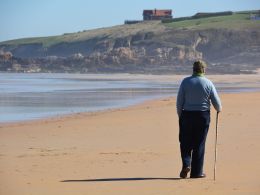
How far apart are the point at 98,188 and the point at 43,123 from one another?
8102mm

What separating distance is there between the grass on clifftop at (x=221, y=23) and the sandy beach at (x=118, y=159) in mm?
75051

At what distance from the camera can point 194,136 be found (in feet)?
23.3

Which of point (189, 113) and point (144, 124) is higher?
point (189, 113)

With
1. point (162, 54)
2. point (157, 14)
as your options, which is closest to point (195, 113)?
point (162, 54)

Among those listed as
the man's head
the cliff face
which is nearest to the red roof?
the cliff face

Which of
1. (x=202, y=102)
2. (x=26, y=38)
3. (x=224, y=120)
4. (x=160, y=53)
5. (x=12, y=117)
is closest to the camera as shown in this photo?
(x=202, y=102)

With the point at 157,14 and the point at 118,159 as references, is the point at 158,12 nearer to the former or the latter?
the point at 157,14

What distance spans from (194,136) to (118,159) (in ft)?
4.86

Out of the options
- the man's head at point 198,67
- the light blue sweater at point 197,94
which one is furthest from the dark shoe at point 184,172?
the man's head at point 198,67

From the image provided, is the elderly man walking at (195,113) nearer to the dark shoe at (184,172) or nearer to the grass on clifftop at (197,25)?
the dark shoe at (184,172)

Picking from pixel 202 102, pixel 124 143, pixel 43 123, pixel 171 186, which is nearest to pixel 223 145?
pixel 124 143

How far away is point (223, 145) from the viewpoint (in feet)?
30.6

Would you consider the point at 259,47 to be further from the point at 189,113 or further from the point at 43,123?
the point at 189,113

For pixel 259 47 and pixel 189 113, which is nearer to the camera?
pixel 189 113
